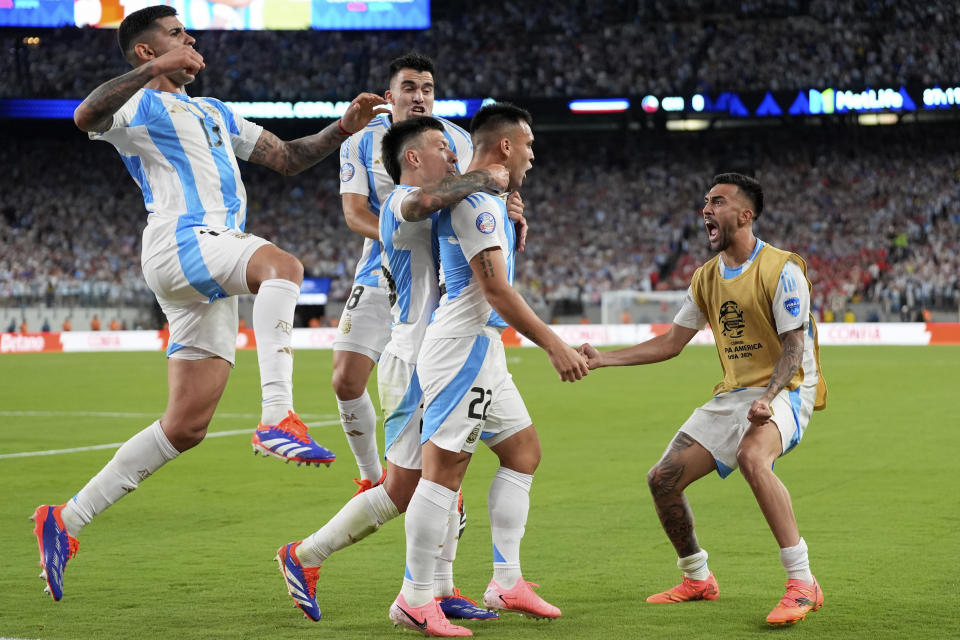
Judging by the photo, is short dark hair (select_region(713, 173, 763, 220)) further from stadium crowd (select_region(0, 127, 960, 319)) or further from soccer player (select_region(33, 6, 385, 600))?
stadium crowd (select_region(0, 127, 960, 319))

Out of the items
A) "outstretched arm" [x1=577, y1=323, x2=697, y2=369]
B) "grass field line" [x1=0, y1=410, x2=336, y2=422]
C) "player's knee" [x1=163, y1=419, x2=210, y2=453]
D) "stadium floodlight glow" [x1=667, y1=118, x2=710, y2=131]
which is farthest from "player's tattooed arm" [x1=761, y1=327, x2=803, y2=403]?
"stadium floodlight glow" [x1=667, y1=118, x2=710, y2=131]

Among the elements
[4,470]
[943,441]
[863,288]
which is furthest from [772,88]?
[4,470]

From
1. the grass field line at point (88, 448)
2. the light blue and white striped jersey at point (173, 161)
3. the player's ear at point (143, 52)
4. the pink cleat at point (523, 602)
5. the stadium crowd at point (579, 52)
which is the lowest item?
the grass field line at point (88, 448)

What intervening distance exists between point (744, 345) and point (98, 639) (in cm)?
314

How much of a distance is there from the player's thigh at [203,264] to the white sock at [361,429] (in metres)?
1.63

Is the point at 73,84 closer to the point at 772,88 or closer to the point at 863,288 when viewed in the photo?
the point at 772,88

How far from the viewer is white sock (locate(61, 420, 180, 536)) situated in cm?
567

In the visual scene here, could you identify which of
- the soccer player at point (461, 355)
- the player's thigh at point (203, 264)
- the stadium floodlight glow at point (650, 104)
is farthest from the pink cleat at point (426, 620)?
the stadium floodlight glow at point (650, 104)

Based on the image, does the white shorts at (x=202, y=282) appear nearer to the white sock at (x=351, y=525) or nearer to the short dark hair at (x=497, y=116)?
the white sock at (x=351, y=525)

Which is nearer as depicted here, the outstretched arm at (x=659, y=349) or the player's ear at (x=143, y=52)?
the player's ear at (x=143, y=52)

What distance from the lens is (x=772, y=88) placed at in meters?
40.1

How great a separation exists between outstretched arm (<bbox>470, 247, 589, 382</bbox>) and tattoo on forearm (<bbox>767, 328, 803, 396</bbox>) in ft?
3.78

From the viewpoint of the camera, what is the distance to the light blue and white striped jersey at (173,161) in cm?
569

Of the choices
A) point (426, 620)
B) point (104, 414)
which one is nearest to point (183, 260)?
point (426, 620)
